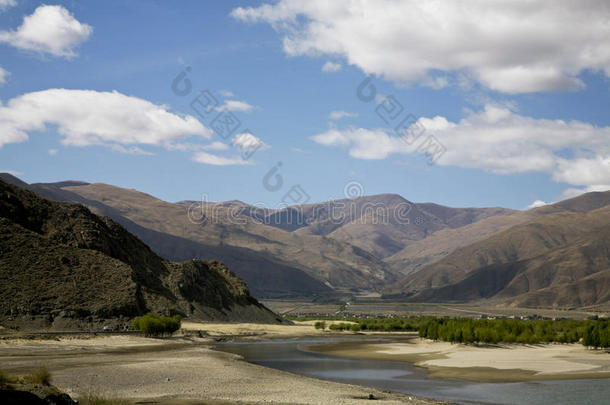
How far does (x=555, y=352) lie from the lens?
71.7 m

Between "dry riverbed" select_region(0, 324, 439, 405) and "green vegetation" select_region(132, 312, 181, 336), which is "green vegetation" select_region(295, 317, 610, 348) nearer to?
"green vegetation" select_region(132, 312, 181, 336)

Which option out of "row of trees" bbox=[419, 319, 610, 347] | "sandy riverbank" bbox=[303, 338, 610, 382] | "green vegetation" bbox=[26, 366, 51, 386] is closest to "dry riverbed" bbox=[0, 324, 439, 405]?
"green vegetation" bbox=[26, 366, 51, 386]

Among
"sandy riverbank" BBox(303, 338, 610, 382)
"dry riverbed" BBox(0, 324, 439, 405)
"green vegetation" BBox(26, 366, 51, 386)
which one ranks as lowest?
"sandy riverbank" BBox(303, 338, 610, 382)

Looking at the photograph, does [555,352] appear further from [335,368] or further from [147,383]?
[147,383]

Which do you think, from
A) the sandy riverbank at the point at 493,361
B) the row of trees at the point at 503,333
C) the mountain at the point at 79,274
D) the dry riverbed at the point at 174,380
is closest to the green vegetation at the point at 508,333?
the row of trees at the point at 503,333

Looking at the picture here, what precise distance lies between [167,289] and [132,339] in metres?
52.5

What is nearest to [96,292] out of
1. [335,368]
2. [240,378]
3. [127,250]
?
[127,250]

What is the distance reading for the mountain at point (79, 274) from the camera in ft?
290

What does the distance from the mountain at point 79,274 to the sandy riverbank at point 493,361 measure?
3787 centimetres

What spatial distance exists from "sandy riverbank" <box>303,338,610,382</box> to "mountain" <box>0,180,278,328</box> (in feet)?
124

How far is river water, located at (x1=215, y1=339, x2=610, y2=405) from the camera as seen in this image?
36812mm

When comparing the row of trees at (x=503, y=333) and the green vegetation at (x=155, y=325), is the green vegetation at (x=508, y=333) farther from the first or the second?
the green vegetation at (x=155, y=325)

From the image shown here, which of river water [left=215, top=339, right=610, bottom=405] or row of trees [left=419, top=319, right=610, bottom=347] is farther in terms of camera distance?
row of trees [left=419, top=319, right=610, bottom=347]

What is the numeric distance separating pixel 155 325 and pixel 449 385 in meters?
55.3
